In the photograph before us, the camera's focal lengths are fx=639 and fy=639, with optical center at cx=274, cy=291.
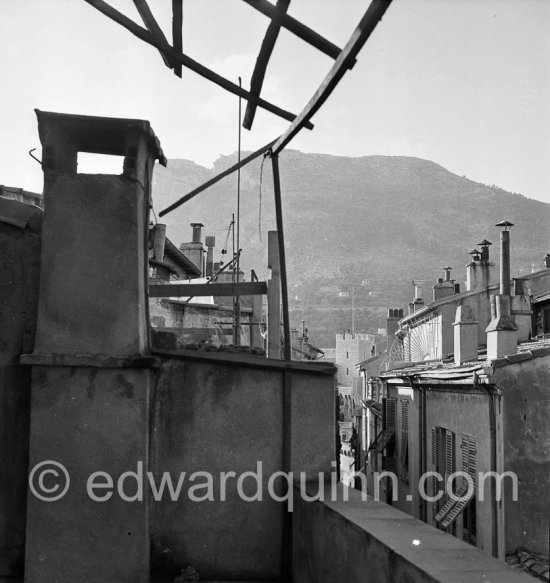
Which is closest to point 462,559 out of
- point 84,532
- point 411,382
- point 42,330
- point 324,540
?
point 324,540

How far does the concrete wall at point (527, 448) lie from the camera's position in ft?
38.1

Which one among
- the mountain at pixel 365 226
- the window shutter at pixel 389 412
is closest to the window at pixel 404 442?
the window shutter at pixel 389 412

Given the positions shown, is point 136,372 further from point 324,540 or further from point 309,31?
point 309,31

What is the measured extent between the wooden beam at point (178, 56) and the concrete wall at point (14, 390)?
147 cm

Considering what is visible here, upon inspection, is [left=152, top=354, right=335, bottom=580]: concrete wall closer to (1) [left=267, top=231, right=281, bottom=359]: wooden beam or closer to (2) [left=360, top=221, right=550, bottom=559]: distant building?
(1) [left=267, top=231, right=281, bottom=359]: wooden beam

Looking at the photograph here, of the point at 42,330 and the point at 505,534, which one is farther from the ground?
the point at 42,330

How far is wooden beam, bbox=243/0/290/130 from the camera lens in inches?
120

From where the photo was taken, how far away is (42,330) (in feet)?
13.3

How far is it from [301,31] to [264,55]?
0.41m

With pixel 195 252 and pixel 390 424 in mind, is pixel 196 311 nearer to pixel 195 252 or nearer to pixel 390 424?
pixel 390 424

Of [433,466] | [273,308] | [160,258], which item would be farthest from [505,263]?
[160,258]

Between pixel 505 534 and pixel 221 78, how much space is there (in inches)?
413

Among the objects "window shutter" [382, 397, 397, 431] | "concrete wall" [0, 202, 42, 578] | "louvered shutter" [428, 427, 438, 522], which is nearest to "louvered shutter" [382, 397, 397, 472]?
"window shutter" [382, 397, 397, 431]

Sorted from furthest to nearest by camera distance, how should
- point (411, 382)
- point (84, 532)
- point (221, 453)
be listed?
point (411, 382)
point (221, 453)
point (84, 532)
